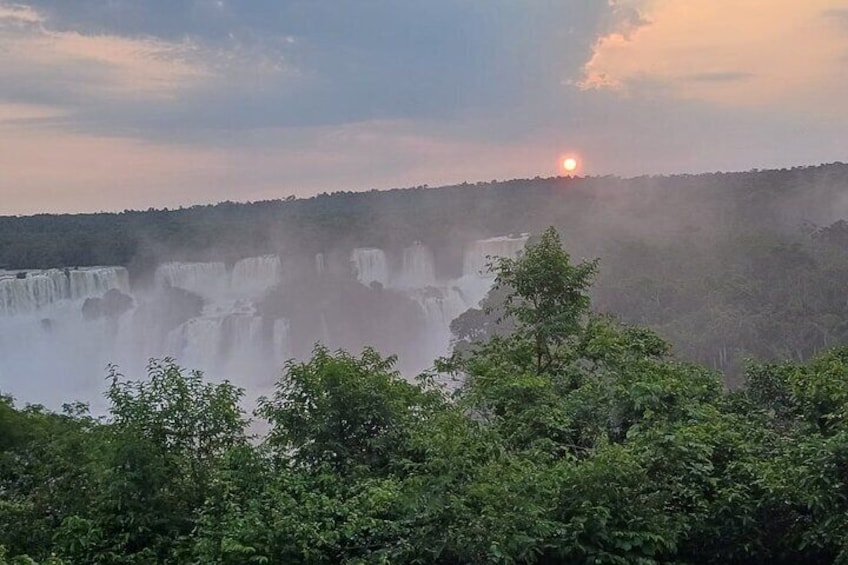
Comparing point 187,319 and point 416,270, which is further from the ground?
point 416,270

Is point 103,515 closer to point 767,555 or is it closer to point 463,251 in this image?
point 767,555

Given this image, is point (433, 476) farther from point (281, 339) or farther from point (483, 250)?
point (483, 250)

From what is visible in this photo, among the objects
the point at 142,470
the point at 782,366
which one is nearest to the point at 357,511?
the point at 142,470

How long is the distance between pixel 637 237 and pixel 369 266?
1887cm

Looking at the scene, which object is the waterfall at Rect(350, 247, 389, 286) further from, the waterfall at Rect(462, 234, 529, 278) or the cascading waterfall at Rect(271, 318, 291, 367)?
the cascading waterfall at Rect(271, 318, 291, 367)

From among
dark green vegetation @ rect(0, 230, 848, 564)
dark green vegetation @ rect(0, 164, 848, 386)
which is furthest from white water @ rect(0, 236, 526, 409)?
dark green vegetation @ rect(0, 230, 848, 564)

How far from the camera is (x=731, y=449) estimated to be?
23.1 ft

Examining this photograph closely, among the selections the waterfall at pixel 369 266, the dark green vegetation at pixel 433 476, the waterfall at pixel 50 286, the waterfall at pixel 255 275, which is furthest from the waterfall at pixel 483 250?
the dark green vegetation at pixel 433 476

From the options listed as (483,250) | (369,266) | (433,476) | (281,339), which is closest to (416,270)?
(369,266)

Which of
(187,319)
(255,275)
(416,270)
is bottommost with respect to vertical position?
(187,319)

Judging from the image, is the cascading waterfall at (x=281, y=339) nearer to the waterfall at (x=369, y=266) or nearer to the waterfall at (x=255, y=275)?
the waterfall at (x=255, y=275)

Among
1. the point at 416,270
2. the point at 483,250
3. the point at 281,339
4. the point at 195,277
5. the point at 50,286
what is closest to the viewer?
the point at 50,286

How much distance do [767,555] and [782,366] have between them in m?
3.61

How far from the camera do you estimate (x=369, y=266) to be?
174 feet
